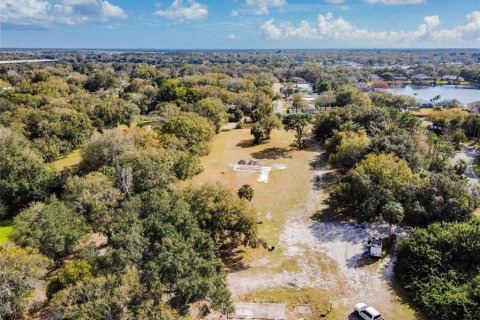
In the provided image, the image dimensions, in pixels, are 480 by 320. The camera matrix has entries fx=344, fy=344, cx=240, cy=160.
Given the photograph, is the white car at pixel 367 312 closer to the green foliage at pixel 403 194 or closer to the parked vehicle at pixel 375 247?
the parked vehicle at pixel 375 247

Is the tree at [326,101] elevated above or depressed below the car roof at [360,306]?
above

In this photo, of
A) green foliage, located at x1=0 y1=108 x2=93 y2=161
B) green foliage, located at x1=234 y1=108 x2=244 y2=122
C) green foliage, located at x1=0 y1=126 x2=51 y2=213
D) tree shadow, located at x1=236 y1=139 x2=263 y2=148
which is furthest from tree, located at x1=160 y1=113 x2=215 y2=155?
green foliage, located at x1=234 y1=108 x2=244 y2=122

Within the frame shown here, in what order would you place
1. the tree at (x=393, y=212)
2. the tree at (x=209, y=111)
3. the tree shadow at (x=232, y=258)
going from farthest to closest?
the tree at (x=209, y=111) < the tree at (x=393, y=212) < the tree shadow at (x=232, y=258)

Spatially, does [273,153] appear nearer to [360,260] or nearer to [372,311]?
[360,260]

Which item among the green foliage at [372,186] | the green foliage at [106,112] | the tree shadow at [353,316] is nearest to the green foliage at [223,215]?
the tree shadow at [353,316]

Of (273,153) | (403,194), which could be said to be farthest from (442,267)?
(273,153)

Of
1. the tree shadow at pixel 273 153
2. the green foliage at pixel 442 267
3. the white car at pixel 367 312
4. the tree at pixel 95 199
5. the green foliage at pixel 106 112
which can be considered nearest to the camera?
the white car at pixel 367 312

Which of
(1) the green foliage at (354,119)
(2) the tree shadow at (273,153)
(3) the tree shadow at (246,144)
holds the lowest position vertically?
(2) the tree shadow at (273,153)
